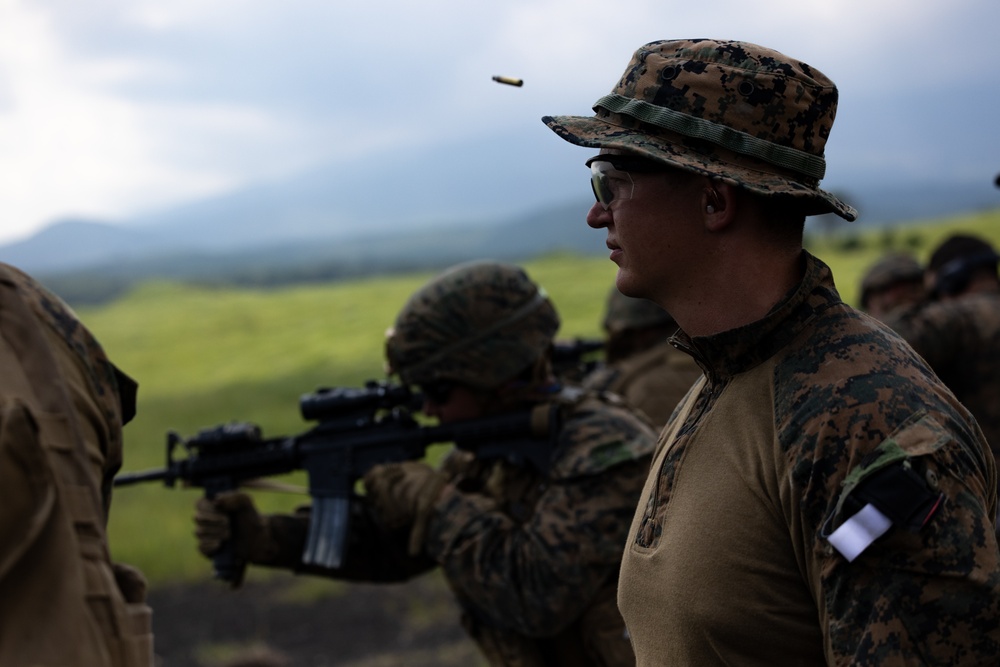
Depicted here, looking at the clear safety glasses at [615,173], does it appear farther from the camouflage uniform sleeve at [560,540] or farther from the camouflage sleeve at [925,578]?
the camouflage uniform sleeve at [560,540]

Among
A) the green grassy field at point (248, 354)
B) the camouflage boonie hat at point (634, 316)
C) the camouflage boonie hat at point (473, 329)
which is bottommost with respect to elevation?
the green grassy field at point (248, 354)

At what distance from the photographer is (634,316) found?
6.94 m

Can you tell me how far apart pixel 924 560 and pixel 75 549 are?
1394 millimetres

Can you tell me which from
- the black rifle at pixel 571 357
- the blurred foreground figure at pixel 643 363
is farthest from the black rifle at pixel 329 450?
the black rifle at pixel 571 357

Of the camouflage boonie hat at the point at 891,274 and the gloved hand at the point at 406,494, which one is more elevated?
the gloved hand at the point at 406,494

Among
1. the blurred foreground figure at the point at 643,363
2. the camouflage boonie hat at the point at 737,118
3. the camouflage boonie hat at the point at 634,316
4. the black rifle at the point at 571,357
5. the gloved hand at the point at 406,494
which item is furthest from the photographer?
the black rifle at the point at 571,357

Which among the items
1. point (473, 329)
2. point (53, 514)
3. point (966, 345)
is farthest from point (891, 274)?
point (53, 514)

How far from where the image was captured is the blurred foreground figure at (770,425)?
6.47 ft

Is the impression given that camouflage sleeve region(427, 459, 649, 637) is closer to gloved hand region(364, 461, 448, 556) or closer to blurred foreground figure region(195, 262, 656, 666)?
blurred foreground figure region(195, 262, 656, 666)

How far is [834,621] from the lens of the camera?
2.05 metres

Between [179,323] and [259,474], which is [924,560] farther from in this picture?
[179,323]

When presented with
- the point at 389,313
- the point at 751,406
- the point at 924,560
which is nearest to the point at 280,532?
the point at 751,406

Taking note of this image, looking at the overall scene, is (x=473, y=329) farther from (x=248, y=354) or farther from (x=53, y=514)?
(x=248, y=354)

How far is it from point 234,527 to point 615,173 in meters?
3.00
